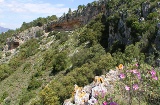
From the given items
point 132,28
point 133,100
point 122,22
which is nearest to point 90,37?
point 122,22

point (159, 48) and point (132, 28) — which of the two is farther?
point (132, 28)

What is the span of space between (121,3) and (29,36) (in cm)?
5083

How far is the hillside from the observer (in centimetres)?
886

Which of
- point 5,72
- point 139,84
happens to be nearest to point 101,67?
point 139,84

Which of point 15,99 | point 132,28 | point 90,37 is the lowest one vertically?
point 15,99

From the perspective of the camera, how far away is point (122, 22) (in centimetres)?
3931

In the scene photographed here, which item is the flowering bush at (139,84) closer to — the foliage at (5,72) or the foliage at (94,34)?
the foliage at (94,34)

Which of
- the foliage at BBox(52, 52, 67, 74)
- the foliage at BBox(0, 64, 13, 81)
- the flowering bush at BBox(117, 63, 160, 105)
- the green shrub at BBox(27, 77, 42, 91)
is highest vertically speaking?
the flowering bush at BBox(117, 63, 160, 105)

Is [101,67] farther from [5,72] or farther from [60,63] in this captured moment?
[5,72]

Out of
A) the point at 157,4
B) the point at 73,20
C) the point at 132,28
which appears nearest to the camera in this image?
the point at 157,4

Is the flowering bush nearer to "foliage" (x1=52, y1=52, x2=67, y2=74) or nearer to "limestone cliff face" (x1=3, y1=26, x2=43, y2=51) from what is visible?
"foliage" (x1=52, y1=52, x2=67, y2=74)

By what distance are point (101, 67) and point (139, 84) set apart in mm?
24016

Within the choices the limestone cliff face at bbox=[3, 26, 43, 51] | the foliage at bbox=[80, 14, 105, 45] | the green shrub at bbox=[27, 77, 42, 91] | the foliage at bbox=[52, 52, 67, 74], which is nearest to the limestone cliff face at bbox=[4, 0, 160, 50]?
the limestone cliff face at bbox=[3, 26, 43, 51]

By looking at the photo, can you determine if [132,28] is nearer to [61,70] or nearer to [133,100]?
[61,70]
